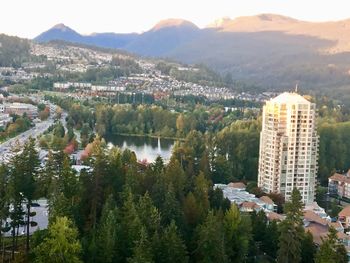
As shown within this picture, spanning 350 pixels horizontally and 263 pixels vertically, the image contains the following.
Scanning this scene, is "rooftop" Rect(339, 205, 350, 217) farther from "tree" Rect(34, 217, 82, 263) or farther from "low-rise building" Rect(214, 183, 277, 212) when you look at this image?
"tree" Rect(34, 217, 82, 263)

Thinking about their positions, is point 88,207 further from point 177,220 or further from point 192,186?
point 192,186

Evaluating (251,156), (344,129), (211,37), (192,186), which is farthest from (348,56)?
(192,186)

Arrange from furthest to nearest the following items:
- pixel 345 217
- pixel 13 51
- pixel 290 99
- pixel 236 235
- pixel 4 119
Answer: pixel 13 51, pixel 4 119, pixel 290 99, pixel 345 217, pixel 236 235

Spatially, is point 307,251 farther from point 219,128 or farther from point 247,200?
point 219,128

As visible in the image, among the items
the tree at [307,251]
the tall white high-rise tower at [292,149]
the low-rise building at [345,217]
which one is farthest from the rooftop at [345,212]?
the tree at [307,251]

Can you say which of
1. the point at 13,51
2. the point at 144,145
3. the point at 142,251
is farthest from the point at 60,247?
the point at 13,51

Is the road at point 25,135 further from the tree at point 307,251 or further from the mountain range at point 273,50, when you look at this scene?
the mountain range at point 273,50
